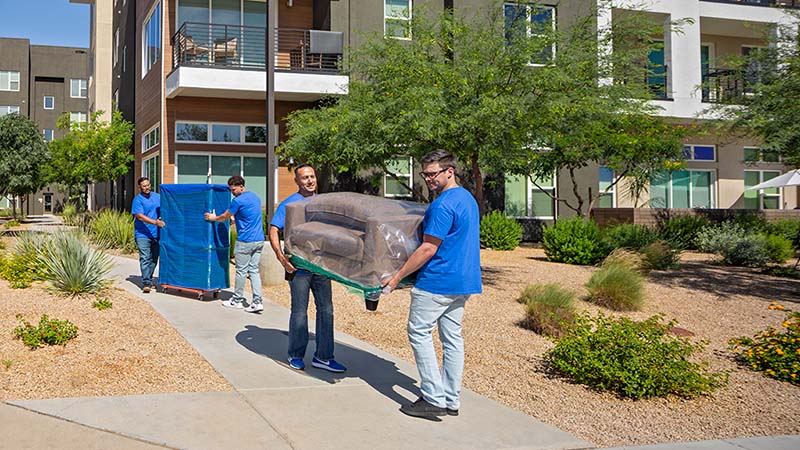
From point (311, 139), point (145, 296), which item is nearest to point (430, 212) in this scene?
point (145, 296)

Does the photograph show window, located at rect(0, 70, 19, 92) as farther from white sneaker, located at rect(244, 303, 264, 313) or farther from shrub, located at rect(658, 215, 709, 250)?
white sneaker, located at rect(244, 303, 264, 313)

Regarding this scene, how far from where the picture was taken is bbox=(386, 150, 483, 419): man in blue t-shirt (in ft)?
16.6

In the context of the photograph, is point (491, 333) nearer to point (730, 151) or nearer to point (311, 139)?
point (311, 139)

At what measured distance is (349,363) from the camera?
6852mm

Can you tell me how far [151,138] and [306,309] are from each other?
18732 millimetres

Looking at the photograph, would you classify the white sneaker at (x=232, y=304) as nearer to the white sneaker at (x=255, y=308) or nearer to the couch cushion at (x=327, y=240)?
the white sneaker at (x=255, y=308)

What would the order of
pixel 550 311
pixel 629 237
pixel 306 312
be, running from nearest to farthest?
pixel 306 312 < pixel 550 311 < pixel 629 237

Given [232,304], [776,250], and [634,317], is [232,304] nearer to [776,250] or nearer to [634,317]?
[634,317]

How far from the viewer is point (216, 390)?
5676 millimetres

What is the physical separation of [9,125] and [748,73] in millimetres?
24952

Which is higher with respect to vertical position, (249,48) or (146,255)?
(249,48)

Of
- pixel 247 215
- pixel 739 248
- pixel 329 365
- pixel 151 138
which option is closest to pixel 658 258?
pixel 739 248

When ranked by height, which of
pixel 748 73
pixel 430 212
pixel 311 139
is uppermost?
pixel 748 73

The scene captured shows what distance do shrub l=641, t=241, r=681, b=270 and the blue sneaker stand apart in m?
10.2
